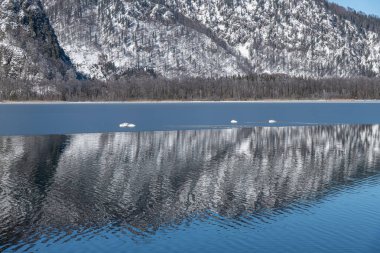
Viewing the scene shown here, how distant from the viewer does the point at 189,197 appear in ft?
153

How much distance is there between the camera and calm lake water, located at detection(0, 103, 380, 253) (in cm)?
3419

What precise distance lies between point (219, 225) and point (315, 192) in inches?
617

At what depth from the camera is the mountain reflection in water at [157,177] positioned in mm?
40344

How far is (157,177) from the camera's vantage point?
56.7m

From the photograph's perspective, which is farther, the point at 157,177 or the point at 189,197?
the point at 157,177

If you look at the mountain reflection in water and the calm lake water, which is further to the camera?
the mountain reflection in water

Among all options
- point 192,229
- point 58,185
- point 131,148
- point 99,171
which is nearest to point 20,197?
point 58,185

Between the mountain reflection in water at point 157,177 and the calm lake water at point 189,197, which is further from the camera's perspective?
the mountain reflection in water at point 157,177

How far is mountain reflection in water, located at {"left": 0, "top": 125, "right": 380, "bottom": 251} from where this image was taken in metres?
40.3

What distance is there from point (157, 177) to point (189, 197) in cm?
1060

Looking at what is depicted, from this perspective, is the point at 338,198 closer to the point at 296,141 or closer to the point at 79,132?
the point at 296,141

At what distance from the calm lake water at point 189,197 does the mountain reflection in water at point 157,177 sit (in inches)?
4.9

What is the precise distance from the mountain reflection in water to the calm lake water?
4.9 inches

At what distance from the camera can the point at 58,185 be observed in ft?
170
